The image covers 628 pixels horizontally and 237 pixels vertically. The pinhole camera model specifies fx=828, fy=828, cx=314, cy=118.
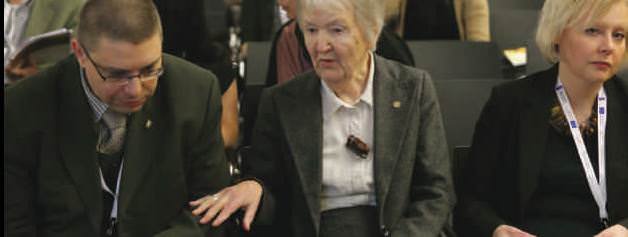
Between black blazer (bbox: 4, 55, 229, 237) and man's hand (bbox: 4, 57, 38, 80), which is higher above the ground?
man's hand (bbox: 4, 57, 38, 80)

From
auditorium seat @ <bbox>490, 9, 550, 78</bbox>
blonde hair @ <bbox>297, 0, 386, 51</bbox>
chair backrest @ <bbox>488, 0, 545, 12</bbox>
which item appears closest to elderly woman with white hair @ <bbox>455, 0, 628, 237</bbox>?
blonde hair @ <bbox>297, 0, 386, 51</bbox>

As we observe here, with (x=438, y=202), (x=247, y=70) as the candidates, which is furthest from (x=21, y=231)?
(x=247, y=70)

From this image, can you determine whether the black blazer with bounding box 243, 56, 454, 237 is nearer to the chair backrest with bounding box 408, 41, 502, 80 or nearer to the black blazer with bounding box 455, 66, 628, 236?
the black blazer with bounding box 455, 66, 628, 236

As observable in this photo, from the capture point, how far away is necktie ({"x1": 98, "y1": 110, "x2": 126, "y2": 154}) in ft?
7.09

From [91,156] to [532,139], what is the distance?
1244 millimetres

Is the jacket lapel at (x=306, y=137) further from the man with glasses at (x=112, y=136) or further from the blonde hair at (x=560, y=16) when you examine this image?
the blonde hair at (x=560, y=16)

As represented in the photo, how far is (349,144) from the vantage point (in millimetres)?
2359

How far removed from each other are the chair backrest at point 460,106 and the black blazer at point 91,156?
108 centimetres

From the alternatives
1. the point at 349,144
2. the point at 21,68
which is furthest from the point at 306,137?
the point at 21,68

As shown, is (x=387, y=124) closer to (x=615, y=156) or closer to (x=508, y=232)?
(x=508, y=232)

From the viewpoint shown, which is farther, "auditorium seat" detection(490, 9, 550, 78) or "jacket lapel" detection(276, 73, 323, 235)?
"auditorium seat" detection(490, 9, 550, 78)

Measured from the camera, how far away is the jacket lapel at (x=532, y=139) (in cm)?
241

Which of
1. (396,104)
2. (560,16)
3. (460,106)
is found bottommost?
(460,106)

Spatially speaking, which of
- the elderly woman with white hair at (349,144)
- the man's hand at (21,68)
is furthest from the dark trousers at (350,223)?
the man's hand at (21,68)
